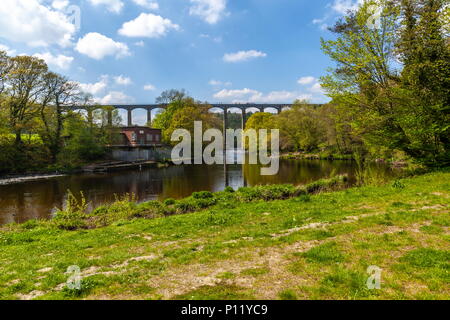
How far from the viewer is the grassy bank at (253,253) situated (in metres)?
4.14

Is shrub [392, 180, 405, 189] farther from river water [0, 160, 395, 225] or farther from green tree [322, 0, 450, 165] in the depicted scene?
river water [0, 160, 395, 225]

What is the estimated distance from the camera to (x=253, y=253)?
5770mm

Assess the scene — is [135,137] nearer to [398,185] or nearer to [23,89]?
[23,89]

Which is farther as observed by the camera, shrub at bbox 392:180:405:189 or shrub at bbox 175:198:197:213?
shrub at bbox 175:198:197:213

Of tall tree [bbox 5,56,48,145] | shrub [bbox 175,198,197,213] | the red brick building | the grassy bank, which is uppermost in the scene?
tall tree [bbox 5,56,48,145]

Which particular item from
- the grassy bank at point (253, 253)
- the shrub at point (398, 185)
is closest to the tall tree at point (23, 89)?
the grassy bank at point (253, 253)

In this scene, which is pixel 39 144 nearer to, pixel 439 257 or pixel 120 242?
pixel 120 242

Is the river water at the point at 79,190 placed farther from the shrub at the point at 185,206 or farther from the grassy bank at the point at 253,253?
the grassy bank at the point at 253,253

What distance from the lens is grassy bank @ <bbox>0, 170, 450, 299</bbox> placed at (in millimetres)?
4145

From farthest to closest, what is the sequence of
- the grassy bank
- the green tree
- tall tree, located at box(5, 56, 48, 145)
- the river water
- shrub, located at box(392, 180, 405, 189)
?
tall tree, located at box(5, 56, 48, 145)
the river water
the green tree
shrub, located at box(392, 180, 405, 189)
the grassy bank

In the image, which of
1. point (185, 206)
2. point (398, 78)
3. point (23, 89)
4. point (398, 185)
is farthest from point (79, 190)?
point (398, 78)

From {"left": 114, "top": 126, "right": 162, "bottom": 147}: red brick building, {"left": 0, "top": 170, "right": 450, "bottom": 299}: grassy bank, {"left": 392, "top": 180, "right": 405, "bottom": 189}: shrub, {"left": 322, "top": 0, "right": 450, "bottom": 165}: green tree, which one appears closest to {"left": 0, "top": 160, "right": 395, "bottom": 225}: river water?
{"left": 0, "top": 170, "right": 450, "bottom": 299}: grassy bank

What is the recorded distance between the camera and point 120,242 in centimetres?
748

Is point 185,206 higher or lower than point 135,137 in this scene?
lower
